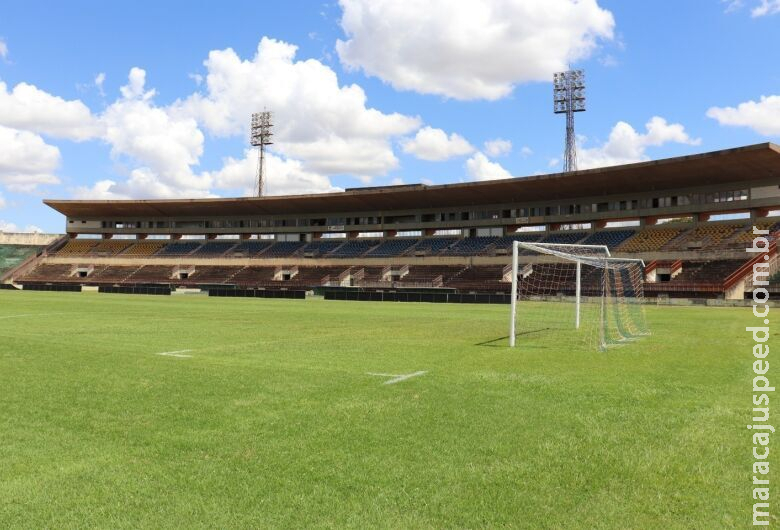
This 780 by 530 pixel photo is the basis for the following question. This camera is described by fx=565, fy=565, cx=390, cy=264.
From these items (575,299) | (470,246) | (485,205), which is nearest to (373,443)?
(575,299)

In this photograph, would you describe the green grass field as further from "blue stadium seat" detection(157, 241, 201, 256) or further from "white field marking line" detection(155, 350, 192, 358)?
"blue stadium seat" detection(157, 241, 201, 256)

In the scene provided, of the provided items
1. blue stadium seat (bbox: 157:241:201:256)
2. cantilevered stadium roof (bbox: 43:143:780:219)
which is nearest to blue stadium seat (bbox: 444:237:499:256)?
cantilevered stadium roof (bbox: 43:143:780:219)

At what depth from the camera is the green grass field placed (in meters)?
4.04

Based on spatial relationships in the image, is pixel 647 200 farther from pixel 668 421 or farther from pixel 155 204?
pixel 155 204

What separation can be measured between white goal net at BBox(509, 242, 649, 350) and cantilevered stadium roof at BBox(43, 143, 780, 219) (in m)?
7.64

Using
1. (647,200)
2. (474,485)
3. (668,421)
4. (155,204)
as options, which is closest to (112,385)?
(474,485)

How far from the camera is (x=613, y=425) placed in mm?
6242

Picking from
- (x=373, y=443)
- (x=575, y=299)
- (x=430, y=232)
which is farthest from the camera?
(x=430, y=232)

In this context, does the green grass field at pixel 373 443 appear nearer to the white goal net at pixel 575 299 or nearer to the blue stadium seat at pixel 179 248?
the white goal net at pixel 575 299

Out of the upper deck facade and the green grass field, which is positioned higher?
the upper deck facade

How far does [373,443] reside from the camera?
5.56m

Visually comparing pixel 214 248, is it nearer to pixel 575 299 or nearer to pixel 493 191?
pixel 493 191

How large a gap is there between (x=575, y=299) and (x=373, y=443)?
2934 centimetres

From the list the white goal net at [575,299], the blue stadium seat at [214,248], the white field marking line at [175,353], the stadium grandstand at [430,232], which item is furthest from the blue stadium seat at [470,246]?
the white field marking line at [175,353]
